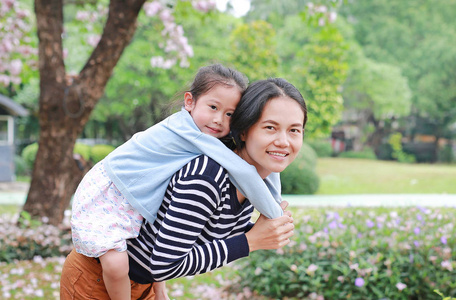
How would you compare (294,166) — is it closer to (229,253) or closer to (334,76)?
(334,76)

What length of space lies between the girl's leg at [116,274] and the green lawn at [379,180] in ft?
36.1

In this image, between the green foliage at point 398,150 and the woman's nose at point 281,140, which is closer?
the woman's nose at point 281,140

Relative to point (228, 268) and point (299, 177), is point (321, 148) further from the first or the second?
point (228, 268)

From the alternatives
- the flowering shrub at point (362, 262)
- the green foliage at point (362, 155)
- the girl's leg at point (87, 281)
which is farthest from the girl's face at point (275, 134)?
the green foliage at point (362, 155)

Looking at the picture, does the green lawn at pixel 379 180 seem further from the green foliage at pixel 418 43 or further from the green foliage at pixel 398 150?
the green foliage at pixel 418 43

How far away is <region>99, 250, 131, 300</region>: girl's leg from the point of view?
1461mm

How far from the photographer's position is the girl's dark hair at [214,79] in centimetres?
164

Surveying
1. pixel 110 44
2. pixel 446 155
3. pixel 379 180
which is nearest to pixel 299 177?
pixel 379 180

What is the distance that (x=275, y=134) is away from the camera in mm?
1454

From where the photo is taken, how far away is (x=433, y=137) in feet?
80.2

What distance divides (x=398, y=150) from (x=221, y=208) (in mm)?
23556

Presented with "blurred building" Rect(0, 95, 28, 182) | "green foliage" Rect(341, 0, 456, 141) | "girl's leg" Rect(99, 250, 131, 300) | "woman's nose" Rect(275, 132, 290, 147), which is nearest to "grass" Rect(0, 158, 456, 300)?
"blurred building" Rect(0, 95, 28, 182)

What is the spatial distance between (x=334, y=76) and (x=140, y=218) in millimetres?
12747

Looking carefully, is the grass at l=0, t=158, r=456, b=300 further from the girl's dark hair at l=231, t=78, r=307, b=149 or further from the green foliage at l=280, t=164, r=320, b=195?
the girl's dark hair at l=231, t=78, r=307, b=149
